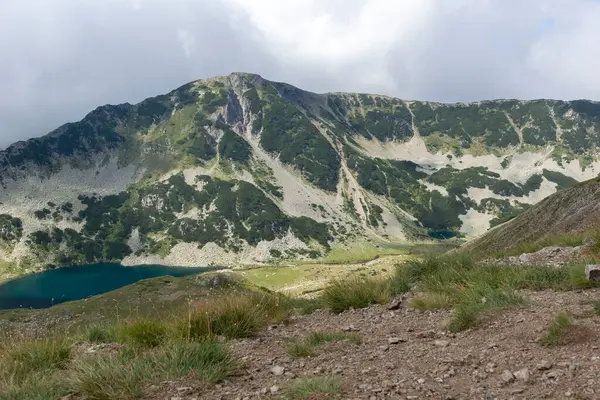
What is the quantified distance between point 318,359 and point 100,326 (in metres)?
6.60

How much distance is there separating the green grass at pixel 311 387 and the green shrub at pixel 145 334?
348cm

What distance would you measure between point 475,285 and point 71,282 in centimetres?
17079

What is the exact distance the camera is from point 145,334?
808 cm

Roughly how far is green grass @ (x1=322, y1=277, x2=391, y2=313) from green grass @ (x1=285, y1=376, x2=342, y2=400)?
19.9 feet

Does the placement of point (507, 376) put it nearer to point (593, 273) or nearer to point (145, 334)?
point (593, 273)

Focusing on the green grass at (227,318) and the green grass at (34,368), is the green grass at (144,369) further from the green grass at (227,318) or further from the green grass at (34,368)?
the green grass at (227,318)

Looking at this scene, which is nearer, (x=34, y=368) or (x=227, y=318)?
(x=34, y=368)

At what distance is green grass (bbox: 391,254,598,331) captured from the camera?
823cm

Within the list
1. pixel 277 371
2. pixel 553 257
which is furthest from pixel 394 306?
pixel 553 257

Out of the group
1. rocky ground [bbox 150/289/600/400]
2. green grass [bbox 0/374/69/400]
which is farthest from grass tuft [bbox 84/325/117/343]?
rocky ground [bbox 150/289/600/400]

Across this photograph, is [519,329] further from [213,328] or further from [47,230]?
[47,230]

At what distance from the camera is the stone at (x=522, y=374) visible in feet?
16.6

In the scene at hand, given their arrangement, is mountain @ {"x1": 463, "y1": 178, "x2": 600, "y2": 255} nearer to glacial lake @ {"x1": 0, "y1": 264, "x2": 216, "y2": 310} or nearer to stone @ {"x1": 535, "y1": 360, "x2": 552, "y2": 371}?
stone @ {"x1": 535, "y1": 360, "x2": 552, "y2": 371}

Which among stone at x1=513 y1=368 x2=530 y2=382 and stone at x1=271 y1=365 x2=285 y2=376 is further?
stone at x1=271 y1=365 x2=285 y2=376
